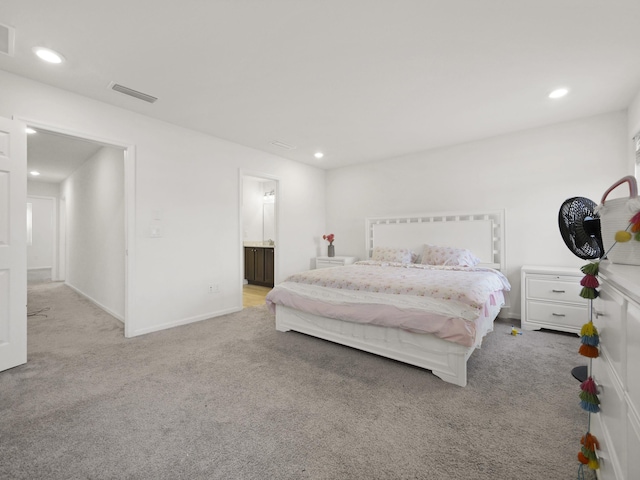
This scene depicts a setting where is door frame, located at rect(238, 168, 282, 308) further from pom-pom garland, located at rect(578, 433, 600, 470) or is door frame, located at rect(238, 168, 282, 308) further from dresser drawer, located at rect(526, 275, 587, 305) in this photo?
pom-pom garland, located at rect(578, 433, 600, 470)

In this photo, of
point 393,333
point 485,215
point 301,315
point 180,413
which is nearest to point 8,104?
point 180,413

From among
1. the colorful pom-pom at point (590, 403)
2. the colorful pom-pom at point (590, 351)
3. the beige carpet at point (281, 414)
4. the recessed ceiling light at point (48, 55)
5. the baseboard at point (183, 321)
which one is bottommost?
the beige carpet at point (281, 414)

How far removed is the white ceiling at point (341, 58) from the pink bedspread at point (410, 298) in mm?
1843

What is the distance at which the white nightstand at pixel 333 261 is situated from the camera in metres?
4.98

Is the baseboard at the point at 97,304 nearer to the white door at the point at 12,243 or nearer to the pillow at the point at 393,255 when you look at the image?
the white door at the point at 12,243

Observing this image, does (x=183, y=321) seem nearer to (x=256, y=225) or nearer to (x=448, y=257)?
(x=448, y=257)

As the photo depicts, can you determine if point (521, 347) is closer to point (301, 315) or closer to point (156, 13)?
point (301, 315)

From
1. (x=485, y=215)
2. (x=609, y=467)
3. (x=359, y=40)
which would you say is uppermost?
(x=359, y=40)

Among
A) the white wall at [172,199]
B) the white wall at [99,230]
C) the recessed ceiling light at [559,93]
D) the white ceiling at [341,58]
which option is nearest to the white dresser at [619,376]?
the white ceiling at [341,58]

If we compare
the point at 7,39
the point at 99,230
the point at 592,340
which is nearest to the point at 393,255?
the point at 592,340

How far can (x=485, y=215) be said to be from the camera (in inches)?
156

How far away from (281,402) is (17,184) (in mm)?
2865

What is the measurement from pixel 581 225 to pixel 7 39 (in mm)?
3943

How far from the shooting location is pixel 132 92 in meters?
2.73
